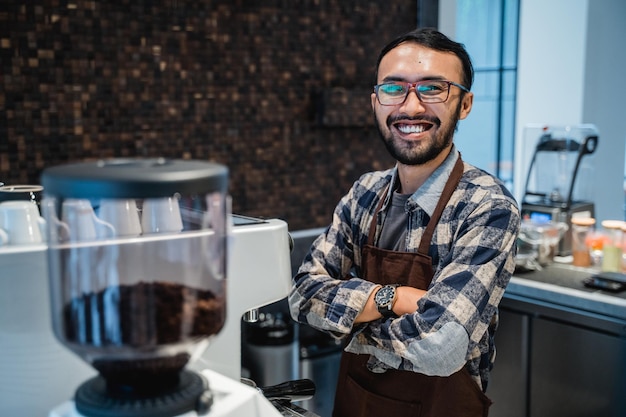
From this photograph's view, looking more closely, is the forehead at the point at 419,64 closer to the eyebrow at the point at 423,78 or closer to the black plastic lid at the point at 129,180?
the eyebrow at the point at 423,78

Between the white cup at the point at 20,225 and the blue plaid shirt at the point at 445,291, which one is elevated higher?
the white cup at the point at 20,225

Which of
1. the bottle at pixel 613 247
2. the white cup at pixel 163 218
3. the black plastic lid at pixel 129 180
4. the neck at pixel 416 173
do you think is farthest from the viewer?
the bottle at pixel 613 247

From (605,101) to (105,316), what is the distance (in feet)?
15.4

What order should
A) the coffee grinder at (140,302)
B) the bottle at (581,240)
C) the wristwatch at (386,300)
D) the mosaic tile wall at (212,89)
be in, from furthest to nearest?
the bottle at (581,240) < the mosaic tile wall at (212,89) < the wristwatch at (386,300) < the coffee grinder at (140,302)

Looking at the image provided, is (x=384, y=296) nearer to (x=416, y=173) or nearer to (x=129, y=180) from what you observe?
(x=416, y=173)

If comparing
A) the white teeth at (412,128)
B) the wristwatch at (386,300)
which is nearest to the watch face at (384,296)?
the wristwatch at (386,300)

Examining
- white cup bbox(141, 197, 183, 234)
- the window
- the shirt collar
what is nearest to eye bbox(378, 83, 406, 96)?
the shirt collar

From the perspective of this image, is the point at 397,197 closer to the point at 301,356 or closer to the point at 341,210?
the point at 341,210

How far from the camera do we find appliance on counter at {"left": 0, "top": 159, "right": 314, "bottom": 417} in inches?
34.9

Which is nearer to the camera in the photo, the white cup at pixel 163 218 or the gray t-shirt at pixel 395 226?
the white cup at pixel 163 218

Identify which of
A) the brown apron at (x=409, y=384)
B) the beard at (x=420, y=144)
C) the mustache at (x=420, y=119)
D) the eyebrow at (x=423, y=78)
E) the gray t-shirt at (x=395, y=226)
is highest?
the eyebrow at (x=423, y=78)

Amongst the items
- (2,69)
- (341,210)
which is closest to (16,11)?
Result: (2,69)

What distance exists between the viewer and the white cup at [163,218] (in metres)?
1.12

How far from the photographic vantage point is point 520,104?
17.0 ft
